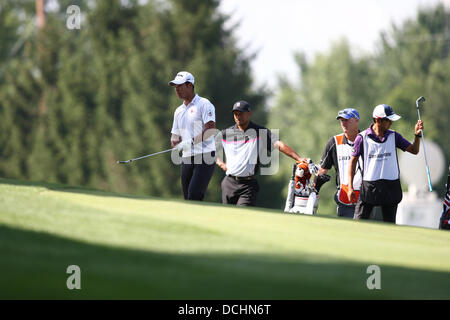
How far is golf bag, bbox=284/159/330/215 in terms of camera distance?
1208cm

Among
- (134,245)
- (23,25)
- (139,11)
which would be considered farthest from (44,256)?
(23,25)

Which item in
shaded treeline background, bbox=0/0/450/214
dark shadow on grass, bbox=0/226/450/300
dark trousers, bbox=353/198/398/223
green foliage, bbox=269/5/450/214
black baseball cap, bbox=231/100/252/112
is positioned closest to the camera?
dark shadow on grass, bbox=0/226/450/300

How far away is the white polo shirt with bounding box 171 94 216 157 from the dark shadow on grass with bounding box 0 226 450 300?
5.01m

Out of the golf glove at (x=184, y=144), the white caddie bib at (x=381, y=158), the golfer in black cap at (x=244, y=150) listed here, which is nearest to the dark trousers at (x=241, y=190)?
the golfer in black cap at (x=244, y=150)

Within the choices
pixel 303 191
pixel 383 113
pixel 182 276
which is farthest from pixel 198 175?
pixel 182 276

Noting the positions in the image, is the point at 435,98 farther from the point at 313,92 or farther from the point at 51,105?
the point at 51,105

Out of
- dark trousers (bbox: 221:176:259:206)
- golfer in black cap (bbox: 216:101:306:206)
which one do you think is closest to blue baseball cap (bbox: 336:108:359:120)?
golfer in black cap (bbox: 216:101:306:206)

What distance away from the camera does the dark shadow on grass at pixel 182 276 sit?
5203 millimetres

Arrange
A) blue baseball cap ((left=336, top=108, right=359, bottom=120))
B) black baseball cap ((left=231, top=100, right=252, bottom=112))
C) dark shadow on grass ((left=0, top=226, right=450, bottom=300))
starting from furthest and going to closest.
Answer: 1. black baseball cap ((left=231, top=100, right=252, bottom=112))
2. blue baseball cap ((left=336, top=108, right=359, bottom=120))
3. dark shadow on grass ((left=0, top=226, right=450, bottom=300))

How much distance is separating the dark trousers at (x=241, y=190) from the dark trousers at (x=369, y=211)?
1.92 meters

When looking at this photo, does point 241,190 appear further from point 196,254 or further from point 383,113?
point 196,254

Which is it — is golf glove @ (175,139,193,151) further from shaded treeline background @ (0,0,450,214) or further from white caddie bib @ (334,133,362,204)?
shaded treeline background @ (0,0,450,214)

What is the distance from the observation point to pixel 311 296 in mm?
5348

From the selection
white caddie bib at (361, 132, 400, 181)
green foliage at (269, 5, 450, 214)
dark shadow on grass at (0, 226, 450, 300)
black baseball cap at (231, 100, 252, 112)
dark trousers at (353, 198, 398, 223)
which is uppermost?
green foliage at (269, 5, 450, 214)
